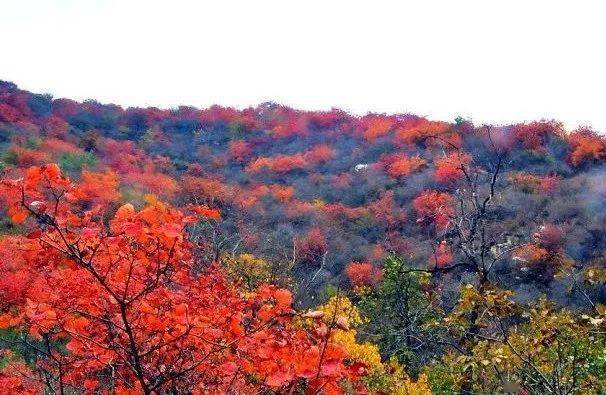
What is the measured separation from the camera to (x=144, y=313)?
4.55 meters

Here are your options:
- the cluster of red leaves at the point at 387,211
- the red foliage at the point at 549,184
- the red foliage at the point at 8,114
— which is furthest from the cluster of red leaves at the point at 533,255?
the red foliage at the point at 8,114

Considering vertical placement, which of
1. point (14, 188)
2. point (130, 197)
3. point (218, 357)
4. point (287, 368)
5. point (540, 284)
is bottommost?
point (540, 284)

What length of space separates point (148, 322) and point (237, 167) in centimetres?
4488

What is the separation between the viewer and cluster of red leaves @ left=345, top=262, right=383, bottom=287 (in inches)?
1101

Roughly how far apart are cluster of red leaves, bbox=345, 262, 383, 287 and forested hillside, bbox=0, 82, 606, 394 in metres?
0.13

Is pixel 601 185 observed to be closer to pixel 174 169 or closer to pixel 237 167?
pixel 237 167

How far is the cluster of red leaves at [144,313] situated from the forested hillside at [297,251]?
0.03 m

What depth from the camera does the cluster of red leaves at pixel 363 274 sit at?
28.0 meters

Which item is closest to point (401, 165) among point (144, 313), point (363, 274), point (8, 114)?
point (363, 274)

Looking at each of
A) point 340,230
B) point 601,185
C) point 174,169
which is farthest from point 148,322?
point 174,169

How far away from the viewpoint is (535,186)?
3397cm

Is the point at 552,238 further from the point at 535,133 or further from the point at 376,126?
the point at 376,126

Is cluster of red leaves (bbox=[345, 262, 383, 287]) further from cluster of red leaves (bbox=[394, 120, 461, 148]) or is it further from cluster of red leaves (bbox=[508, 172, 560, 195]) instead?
cluster of red leaves (bbox=[394, 120, 461, 148])

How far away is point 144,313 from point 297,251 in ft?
88.1
